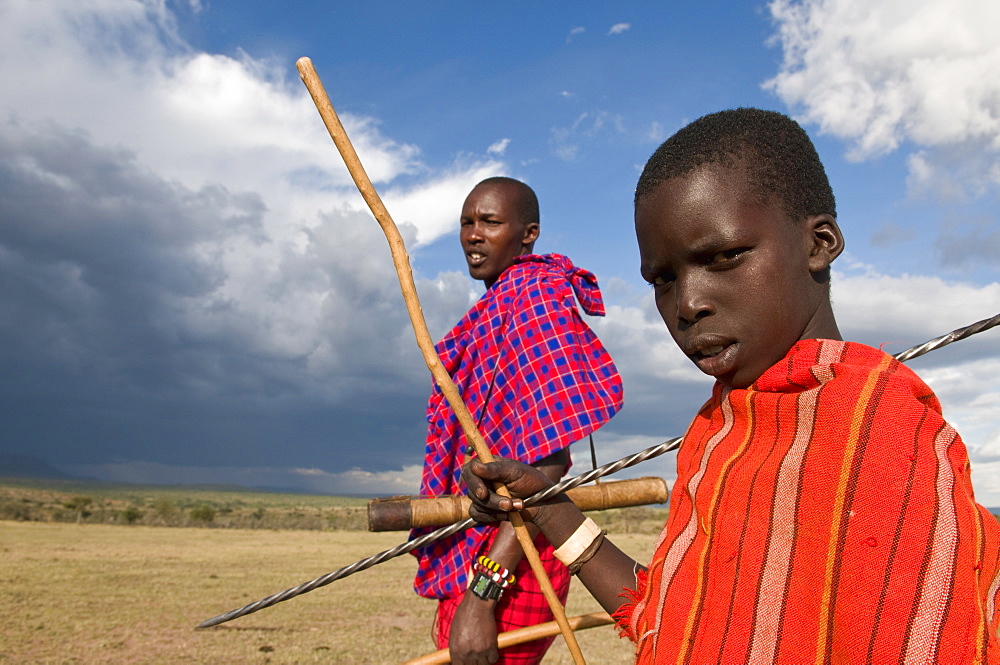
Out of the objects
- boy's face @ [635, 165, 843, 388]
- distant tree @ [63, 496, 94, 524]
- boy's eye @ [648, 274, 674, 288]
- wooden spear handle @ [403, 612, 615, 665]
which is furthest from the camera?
distant tree @ [63, 496, 94, 524]

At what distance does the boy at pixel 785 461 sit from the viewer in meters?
1.14

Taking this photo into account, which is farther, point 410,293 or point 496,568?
point 496,568

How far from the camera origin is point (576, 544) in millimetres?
2014

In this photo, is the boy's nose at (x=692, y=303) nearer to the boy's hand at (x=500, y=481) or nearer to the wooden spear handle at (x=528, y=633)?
the boy's hand at (x=500, y=481)

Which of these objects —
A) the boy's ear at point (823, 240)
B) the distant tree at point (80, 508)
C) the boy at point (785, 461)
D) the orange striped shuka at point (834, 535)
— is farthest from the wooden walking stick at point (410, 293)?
the distant tree at point (80, 508)

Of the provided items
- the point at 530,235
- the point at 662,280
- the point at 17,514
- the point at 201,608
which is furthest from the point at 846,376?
the point at 17,514

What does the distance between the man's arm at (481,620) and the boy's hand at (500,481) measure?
0.63 metres

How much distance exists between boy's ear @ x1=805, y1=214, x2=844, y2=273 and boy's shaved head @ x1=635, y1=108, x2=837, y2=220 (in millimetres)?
25

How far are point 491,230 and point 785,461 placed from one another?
2.29 m

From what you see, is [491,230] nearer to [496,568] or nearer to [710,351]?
[496,568]

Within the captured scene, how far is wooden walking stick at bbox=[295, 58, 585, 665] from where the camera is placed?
185cm

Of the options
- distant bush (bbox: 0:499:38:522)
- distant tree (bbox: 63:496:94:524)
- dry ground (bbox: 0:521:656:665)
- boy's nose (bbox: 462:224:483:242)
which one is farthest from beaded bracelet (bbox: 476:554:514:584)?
distant bush (bbox: 0:499:38:522)

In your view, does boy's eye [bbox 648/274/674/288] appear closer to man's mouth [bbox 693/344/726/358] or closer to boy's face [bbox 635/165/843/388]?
boy's face [bbox 635/165/843/388]

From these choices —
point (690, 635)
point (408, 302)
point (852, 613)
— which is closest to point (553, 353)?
point (408, 302)
